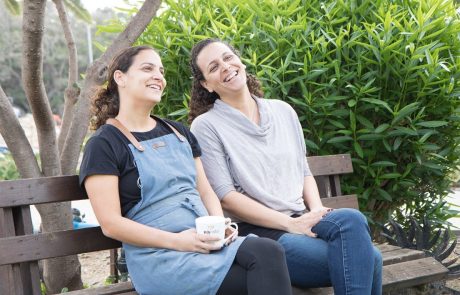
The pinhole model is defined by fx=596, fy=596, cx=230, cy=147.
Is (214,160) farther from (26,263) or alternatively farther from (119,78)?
(26,263)

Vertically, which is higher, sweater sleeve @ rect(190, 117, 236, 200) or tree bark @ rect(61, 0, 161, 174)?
tree bark @ rect(61, 0, 161, 174)

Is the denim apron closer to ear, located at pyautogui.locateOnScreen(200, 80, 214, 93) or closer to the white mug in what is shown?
the white mug

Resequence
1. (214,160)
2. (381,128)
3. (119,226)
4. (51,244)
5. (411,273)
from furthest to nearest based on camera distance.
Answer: (381,128) → (411,273) → (214,160) → (51,244) → (119,226)

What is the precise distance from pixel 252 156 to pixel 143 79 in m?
0.65

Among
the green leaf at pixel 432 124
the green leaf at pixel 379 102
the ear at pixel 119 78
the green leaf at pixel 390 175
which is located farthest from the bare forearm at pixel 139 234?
the green leaf at pixel 432 124

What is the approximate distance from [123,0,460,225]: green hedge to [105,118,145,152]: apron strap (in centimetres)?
100

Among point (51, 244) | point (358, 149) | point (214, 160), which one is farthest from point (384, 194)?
point (51, 244)

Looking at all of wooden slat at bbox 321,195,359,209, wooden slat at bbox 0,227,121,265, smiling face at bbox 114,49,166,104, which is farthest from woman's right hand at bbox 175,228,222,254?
wooden slat at bbox 321,195,359,209

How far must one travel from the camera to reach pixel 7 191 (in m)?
2.47

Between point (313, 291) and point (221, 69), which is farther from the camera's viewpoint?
point (221, 69)

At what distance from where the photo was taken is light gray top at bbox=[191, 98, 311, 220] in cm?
281

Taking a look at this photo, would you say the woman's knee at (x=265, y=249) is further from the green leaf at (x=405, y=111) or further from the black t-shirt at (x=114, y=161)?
the green leaf at (x=405, y=111)

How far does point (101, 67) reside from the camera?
3730mm

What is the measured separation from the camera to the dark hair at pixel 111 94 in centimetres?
263
